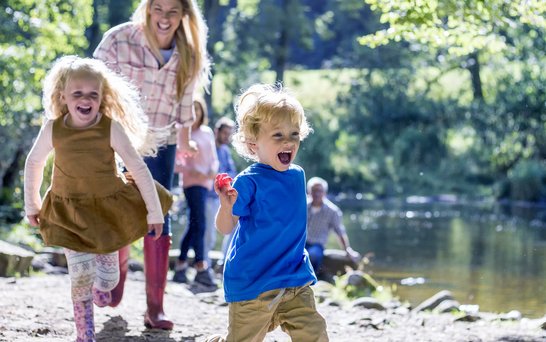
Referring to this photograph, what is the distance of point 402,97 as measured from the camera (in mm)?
36750

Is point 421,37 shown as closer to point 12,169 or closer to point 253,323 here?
point 253,323

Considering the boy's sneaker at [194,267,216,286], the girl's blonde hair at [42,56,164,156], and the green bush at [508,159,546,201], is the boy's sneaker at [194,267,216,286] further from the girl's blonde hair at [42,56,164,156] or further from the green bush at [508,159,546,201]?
the green bush at [508,159,546,201]

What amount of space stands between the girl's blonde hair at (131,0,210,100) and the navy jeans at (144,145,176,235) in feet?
1.16

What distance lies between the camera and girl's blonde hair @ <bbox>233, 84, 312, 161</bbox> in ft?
14.4

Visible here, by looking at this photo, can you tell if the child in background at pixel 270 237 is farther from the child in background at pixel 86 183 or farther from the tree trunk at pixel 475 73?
the tree trunk at pixel 475 73

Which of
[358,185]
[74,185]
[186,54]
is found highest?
[186,54]

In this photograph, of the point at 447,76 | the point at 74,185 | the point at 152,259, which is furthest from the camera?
the point at 447,76

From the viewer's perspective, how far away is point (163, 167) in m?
6.09

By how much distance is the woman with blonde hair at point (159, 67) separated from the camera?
5.99m

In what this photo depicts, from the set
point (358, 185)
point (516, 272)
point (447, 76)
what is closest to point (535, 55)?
point (358, 185)

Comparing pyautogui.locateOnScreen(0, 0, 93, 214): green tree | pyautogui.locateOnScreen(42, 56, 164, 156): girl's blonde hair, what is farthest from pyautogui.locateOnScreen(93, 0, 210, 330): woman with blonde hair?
pyautogui.locateOnScreen(0, 0, 93, 214): green tree

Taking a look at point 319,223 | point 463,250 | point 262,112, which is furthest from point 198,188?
point 463,250

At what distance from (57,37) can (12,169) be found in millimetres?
2215

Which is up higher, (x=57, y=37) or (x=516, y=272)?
(x=57, y=37)
